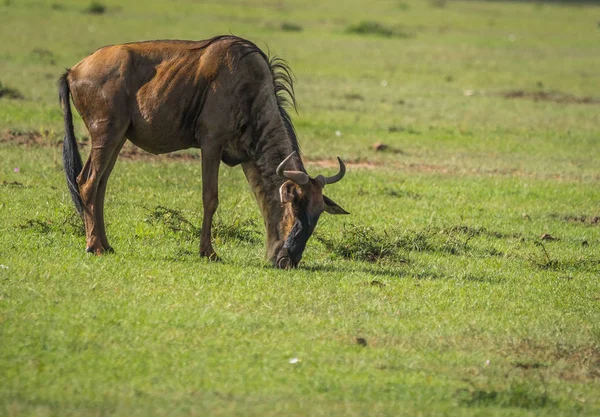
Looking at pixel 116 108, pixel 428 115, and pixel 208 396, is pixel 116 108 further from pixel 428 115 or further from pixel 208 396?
pixel 428 115

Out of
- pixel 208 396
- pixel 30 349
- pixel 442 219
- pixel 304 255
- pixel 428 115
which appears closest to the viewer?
pixel 208 396

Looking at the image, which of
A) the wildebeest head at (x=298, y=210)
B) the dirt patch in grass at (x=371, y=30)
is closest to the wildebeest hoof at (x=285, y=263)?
the wildebeest head at (x=298, y=210)

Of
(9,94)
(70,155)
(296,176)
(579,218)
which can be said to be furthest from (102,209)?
(9,94)

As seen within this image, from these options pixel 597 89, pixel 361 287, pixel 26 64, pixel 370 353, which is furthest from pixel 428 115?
pixel 370 353

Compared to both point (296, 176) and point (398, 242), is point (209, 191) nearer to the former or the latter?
point (296, 176)

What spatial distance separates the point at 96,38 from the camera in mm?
23891

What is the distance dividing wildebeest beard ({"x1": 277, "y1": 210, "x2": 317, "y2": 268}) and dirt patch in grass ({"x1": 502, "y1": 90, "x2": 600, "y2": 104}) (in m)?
12.9

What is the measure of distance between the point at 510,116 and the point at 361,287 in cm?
1075

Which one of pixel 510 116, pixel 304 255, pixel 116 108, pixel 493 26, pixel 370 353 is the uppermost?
pixel 116 108

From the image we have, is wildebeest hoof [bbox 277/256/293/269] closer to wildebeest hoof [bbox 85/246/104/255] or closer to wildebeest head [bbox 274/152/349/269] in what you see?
wildebeest head [bbox 274/152/349/269]

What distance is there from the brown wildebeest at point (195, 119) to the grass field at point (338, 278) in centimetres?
49

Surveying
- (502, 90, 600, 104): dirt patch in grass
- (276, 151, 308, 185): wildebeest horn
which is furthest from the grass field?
(502, 90, 600, 104): dirt patch in grass

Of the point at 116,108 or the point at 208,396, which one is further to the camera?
the point at 116,108

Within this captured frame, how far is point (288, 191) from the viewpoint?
8.20 meters
